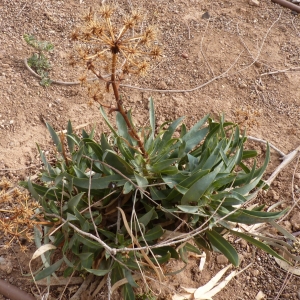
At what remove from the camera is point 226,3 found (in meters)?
4.04

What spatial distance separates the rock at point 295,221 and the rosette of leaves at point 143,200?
2.37 ft

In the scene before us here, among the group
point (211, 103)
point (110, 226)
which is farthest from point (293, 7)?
point (110, 226)

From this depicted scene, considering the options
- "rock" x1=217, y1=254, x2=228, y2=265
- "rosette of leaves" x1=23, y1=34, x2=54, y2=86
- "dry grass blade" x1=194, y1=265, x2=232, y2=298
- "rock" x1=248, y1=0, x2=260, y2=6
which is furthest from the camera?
"rock" x1=248, y1=0, x2=260, y2=6

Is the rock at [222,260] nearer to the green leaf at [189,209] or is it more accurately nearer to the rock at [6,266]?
the green leaf at [189,209]

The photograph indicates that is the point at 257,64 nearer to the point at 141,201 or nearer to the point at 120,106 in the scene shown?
the point at 141,201

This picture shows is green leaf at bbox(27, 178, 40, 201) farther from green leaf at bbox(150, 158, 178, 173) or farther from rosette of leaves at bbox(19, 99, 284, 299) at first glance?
green leaf at bbox(150, 158, 178, 173)

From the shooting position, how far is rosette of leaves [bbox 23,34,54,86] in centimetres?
320

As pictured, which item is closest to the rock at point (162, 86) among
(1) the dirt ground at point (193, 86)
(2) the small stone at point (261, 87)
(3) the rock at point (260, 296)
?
(1) the dirt ground at point (193, 86)

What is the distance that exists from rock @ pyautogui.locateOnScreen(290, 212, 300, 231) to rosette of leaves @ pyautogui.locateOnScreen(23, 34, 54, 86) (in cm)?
210

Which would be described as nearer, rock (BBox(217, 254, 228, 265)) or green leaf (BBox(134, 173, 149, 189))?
green leaf (BBox(134, 173, 149, 189))

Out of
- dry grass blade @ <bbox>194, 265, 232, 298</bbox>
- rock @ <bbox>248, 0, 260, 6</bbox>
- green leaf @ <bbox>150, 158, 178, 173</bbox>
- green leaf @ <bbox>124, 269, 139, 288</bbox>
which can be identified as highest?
rock @ <bbox>248, 0, 260, 6</bbox>

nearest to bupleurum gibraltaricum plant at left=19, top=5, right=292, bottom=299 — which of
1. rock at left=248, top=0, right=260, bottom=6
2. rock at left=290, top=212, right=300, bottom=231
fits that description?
rock at left=290, top=212, right=300, bottom=231

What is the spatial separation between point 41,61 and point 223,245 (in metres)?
2.21

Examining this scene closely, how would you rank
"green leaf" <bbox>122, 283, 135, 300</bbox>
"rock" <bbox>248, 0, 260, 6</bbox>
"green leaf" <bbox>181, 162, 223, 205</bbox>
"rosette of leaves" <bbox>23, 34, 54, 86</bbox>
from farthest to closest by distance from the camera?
1. "rock" <bbox>248, 0, 260, 6</bbox>
2. "rosette of leaves" <bbox>23, 34, 54, 86</bbox>
3. "green leaf" <bbox>122, 283, 135, 300</bbox>
4. "green leaf" <bbox>181, 162, 223, 205</bbox>
